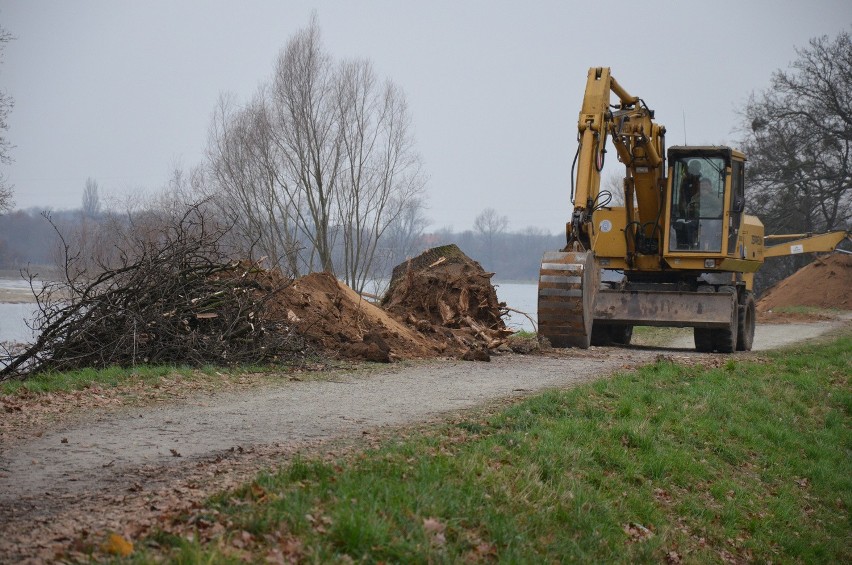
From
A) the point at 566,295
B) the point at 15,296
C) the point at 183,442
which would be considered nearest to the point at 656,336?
the point at 566,295

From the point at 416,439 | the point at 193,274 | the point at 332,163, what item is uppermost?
the point at 332,163

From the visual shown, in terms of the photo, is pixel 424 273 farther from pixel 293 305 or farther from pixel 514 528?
pixel 514 528

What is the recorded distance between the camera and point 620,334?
1895 centimetres

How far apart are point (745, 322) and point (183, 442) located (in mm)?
14069

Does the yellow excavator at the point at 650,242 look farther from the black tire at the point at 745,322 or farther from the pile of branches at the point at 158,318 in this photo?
the pile of branches at the point at 158,318

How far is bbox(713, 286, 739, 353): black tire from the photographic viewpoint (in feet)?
54.9

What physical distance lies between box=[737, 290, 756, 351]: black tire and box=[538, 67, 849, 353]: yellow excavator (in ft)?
0.08

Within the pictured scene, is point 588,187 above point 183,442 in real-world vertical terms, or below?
above

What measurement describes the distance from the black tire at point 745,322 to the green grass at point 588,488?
507 cm

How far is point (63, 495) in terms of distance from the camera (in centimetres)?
517

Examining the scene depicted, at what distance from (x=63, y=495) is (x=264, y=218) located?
3476cm

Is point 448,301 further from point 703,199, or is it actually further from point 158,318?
point 158,318

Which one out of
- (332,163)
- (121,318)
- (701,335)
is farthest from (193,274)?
(332,163)

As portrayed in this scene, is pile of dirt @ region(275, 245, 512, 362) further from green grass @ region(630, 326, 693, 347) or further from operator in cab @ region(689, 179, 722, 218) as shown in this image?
green grass @ region(630, 326, 693, 347)
